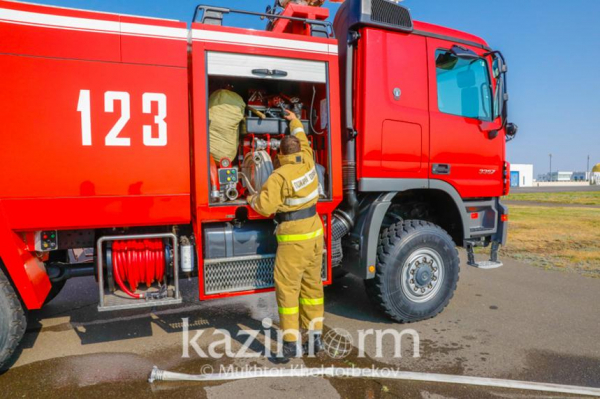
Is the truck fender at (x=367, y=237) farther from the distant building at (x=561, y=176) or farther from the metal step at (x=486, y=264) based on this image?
the distant building at (x=561, y=176)

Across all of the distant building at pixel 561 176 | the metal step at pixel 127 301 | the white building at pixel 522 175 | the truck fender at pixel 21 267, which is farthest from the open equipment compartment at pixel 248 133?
the distant building at pixel 561 176

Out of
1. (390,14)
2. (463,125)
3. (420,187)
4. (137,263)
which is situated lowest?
(137,263)

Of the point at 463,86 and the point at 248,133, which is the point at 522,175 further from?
the point at 248,133

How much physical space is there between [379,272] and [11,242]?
310 centimetres

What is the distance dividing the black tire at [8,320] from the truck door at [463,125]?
3820 millimetres

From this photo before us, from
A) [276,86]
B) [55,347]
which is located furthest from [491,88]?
[55,347]

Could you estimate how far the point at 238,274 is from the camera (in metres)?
3.52

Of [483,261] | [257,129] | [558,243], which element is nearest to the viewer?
[257,129]

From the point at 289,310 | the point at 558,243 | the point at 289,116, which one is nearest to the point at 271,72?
the point at 289,116

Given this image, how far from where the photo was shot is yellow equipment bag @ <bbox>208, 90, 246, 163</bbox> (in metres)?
3.50

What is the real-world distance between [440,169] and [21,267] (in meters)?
3.84

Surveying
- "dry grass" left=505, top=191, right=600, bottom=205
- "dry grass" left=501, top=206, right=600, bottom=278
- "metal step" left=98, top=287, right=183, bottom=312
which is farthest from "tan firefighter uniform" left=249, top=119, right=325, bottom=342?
"dry grass" left=505, top=191, right=600, bottom=205

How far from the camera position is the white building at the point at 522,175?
209ft

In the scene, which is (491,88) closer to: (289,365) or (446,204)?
(446,204)
